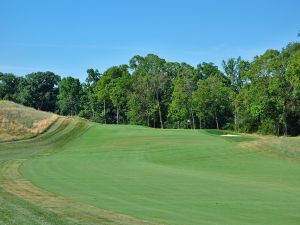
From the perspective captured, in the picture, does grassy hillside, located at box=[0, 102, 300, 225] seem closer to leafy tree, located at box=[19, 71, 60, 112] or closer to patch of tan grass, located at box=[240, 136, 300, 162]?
patch of tan grass, located at box=[240, 136, 300, 162]

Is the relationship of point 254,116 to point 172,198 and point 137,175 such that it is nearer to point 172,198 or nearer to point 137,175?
point 137,175

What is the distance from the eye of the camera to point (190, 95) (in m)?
111

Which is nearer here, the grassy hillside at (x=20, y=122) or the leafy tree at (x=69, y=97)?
the grassy hillside at (x=20, y=122)

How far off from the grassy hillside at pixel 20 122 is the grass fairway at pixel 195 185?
1002 inches

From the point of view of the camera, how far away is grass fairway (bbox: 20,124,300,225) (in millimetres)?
14102

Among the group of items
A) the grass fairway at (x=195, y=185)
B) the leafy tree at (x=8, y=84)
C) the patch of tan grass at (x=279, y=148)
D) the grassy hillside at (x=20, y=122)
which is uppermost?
the leafy tree at (x=8, y=84)

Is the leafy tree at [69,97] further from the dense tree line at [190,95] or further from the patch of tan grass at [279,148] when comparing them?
the patch of tan grass at [279,148]

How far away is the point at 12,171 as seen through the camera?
27.1m

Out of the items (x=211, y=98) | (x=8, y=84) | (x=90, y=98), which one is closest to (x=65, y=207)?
(x=211, y=98)

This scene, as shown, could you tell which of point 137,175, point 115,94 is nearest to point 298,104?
point 115,94

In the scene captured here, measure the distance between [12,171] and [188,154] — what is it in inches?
623

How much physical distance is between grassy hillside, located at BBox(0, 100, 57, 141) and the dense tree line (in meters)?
37.5

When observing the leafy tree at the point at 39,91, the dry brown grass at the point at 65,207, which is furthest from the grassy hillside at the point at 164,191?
the leafy tree at the point at 39,91

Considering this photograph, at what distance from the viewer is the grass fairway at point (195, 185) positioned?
1410cm
